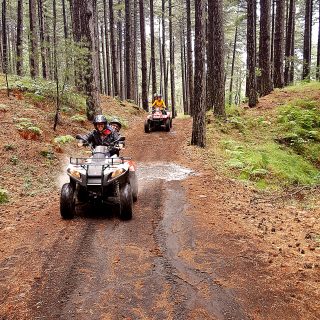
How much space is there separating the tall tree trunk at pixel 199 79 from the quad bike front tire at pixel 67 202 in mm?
8402

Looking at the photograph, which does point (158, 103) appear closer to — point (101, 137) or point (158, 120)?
point (158, 120)

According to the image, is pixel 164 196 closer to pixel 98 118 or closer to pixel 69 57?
pixel 98 118

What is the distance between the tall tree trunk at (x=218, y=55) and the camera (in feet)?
59.0

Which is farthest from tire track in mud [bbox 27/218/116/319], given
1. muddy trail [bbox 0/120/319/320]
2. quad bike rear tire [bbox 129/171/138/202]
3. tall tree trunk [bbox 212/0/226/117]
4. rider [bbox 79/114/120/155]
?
tall tree trunk [bbox 212/0/226/117]

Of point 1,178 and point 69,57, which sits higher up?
point 69,57

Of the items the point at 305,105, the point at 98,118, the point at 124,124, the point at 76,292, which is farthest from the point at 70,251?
the point at 305,105

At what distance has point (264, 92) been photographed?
2412 centimetres

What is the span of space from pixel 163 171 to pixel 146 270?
6.73 meters

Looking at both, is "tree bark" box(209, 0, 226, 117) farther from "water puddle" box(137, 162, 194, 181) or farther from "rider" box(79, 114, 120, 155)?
"rider" box(79, 114, 120, 155)

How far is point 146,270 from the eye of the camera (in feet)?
17.7

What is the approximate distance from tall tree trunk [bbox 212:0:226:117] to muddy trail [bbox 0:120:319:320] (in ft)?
34.9

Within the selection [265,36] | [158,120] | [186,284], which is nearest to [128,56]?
[158,120]

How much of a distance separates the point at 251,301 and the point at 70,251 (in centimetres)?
294

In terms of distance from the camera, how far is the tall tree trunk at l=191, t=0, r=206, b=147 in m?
14.0
